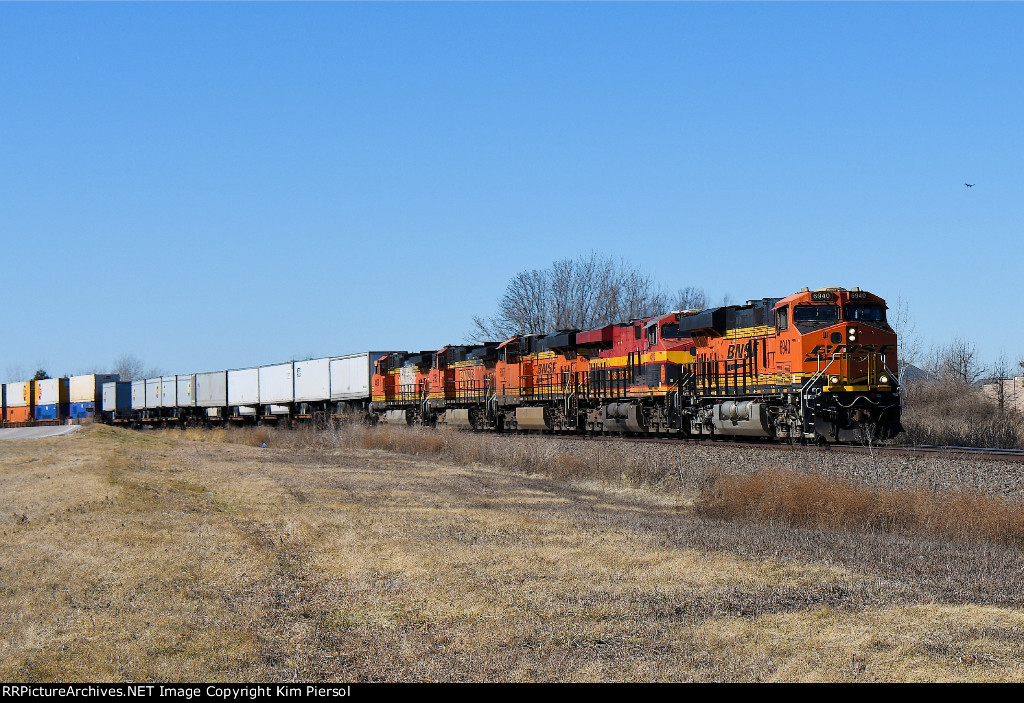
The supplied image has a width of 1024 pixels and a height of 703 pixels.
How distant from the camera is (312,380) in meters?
51.3

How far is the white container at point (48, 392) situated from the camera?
68.1m

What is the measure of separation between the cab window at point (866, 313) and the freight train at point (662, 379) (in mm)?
31

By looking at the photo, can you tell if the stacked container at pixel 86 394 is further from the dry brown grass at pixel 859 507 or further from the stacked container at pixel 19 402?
the dry brown grass at pixel 859 507

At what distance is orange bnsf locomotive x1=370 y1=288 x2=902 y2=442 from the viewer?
2106 cm

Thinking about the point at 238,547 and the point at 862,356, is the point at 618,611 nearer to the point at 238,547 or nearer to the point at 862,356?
the point at 238,547

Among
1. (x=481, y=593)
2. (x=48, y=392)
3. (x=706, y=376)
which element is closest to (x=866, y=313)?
(x=706, y=376)

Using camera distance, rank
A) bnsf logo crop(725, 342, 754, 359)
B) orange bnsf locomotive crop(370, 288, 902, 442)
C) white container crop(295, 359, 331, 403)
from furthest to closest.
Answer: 1. white container crop(295, 359, 331, 403)
2. bnsf logo crop(725, 342, 754, 359)
3. orange bnsf locomotive crop(370, 288, 902, 442)

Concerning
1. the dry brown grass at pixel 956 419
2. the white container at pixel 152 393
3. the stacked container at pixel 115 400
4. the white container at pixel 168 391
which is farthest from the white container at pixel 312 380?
the dry brown grass at pixel 956 419

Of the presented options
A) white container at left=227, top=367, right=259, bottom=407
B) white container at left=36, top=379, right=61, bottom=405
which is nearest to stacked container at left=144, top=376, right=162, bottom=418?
white container at left=36, top=379, right=61, bottom=405

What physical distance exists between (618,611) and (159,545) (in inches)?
223

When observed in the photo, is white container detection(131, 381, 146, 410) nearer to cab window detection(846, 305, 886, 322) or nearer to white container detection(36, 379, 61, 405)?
white container detection(36, 379, 61, 405)

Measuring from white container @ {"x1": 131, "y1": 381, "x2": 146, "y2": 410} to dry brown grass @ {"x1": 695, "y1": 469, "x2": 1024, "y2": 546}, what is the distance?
189 feet

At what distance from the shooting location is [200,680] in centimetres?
659
